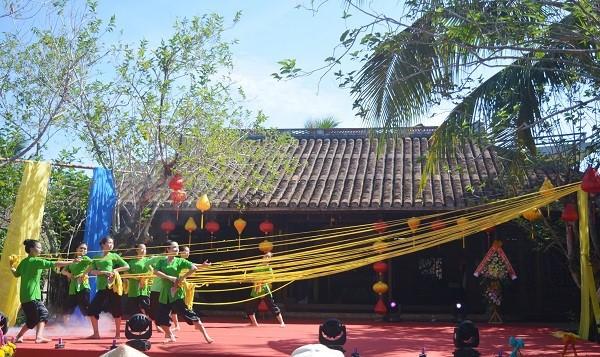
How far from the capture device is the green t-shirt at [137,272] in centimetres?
824

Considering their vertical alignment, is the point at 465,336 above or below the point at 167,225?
below

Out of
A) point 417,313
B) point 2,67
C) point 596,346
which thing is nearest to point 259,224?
point 417,313

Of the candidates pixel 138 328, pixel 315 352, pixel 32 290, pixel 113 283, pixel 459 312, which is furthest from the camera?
pixel 459 312

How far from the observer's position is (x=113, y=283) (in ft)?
26.4

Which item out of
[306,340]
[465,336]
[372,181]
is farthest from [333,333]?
[372,181]

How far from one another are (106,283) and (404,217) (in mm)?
5196

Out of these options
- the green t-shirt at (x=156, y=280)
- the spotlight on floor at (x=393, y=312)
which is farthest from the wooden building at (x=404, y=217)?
the green t-shirt at (x=156, y=280)

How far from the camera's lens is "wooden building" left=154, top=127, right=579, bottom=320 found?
35.4ft

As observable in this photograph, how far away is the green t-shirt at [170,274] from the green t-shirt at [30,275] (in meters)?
1.28

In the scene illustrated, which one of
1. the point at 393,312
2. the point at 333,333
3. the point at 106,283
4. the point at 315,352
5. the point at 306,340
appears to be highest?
the point at 106,283

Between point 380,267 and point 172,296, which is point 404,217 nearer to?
point 380,267

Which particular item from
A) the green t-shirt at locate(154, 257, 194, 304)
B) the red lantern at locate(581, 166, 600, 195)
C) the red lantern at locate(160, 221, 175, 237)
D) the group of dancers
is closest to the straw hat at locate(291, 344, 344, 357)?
the group of dancers

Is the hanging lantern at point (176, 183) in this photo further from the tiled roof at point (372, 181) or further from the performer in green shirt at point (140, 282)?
the tiled roof at point (372, 181)

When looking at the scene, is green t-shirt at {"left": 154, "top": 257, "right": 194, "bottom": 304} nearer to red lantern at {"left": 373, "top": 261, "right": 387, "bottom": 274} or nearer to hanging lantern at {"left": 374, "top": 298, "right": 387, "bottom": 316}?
red lantern at {"left": 373, "top": 261, "right": 387, "bottom": 274}
